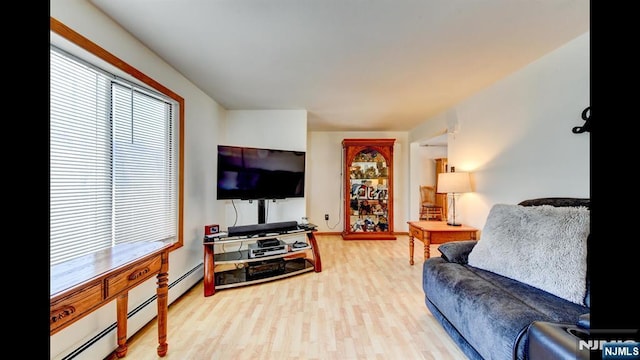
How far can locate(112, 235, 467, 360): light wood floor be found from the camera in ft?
5.82

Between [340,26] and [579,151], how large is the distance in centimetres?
194

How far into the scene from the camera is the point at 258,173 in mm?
3215

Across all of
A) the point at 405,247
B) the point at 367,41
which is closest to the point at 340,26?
the point at 367,41

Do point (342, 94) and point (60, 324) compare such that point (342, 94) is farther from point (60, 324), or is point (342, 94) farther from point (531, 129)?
point (60, 324)

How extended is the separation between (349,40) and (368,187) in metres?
3.52

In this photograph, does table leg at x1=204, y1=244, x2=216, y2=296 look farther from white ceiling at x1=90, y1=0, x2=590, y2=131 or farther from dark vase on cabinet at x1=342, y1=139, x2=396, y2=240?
dark vase on cabinet at x1=342, y1=139, x2=396, y2=240

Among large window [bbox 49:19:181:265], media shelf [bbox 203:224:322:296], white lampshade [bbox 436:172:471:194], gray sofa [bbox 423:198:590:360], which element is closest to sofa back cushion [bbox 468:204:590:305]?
gray sofa [bbox 423:198:590:360]

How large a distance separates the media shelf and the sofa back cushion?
1865 mm

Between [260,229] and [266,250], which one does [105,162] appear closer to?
[260,229]

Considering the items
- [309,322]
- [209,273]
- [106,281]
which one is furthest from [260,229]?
[106,281]

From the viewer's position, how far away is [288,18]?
1674mm

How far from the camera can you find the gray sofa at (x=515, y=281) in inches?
51.8

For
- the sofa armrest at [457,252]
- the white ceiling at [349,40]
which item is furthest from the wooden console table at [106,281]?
the sofa armrest at [457,252]

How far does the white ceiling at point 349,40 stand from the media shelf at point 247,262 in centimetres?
166
